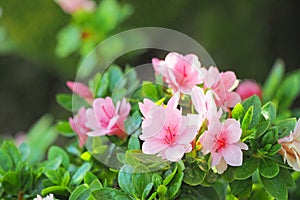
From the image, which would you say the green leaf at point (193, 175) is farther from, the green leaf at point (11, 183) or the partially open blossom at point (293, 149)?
the green leaf at point (11, 183)

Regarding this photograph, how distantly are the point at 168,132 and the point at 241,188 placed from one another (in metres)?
0.12

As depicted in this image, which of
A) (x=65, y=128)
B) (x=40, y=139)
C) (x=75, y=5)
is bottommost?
(x=40, y=139)

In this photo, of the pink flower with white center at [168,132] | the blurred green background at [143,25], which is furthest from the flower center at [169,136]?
the blurred green background at [143,25]

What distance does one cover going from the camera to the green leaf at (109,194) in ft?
2.26

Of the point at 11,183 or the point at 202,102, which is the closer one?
the point at 202,102

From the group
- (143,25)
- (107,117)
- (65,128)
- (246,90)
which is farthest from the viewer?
(143,25)

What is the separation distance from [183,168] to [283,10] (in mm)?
1569

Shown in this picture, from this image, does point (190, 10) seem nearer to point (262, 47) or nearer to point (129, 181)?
point (262, 47)

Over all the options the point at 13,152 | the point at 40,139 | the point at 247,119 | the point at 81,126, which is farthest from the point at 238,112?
the point at 40,139

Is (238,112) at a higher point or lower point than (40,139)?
higher

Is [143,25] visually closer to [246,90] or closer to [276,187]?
[246,90]

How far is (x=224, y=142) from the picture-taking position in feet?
2.25

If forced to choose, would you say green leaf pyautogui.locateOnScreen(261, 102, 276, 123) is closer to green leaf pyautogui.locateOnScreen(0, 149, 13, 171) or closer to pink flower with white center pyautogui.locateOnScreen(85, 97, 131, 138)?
pink flower with white center pyautogui.locateOnScreen(85, 97, 131, 138)

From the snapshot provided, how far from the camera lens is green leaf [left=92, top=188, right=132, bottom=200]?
2.26 ft
